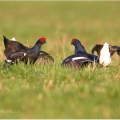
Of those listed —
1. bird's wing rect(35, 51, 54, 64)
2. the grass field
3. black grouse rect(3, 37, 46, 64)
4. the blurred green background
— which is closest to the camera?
the grass field

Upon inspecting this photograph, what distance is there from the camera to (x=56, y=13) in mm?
29547

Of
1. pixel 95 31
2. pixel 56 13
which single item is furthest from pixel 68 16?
pixel 95 31

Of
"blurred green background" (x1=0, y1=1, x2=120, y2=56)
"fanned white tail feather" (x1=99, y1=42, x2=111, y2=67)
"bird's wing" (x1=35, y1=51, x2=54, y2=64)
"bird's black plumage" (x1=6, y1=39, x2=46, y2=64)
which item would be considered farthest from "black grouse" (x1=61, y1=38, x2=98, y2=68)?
"blurred green background" (x1=0, y1=1, x2=120, y2=56)

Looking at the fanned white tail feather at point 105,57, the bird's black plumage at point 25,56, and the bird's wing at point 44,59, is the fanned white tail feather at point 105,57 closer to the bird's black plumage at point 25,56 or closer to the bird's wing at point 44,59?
the bird's wing at point 44,59

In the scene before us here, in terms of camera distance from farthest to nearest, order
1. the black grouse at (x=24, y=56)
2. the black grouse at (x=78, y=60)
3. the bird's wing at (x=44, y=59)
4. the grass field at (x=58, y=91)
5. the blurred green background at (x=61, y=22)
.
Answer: the blurred green background at (x=61, y=22) < the bird's wing at (x=44, y=59) < the black grouse at (x=24, y=56) < the black grouse at (x=78, y=60) < the grass field at (x=58, y=91)

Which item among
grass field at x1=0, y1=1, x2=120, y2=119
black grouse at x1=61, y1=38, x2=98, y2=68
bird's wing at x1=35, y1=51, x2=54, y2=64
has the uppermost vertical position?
bird's wing at x1=35, y1=51, x2=54, y2=64

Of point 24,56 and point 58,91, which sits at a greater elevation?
point 24,56

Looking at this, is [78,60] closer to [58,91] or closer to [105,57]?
[105,57]

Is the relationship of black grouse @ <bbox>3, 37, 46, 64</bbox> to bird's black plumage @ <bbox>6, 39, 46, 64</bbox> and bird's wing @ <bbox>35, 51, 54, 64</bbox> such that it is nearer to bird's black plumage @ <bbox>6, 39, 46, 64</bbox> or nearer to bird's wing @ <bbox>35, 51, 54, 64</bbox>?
bird's black plumage @ <bbox>6, 39, 46, 64</bbox>

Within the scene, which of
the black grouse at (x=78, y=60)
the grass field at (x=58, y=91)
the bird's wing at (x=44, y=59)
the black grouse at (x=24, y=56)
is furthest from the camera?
the bird's wing at (x=44, y=59)

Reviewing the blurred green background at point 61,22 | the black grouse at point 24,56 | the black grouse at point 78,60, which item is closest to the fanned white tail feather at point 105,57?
the black grouse at point 78,60

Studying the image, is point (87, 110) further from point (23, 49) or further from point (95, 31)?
point (95, 31)

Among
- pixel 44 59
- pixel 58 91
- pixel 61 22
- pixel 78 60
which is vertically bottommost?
pixel 58 91

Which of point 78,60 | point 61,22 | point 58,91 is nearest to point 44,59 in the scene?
point 78,60
